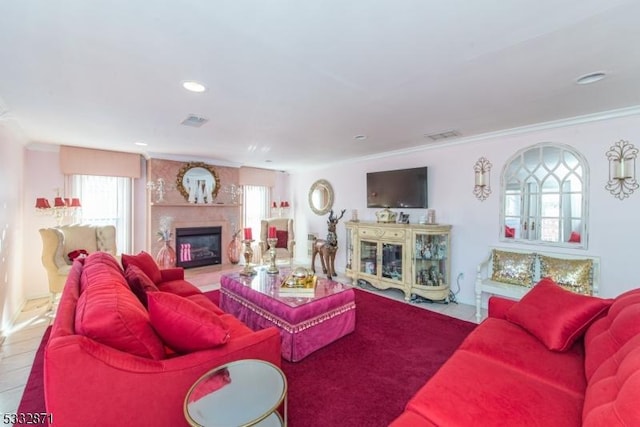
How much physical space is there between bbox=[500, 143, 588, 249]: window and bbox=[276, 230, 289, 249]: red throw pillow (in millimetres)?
3945

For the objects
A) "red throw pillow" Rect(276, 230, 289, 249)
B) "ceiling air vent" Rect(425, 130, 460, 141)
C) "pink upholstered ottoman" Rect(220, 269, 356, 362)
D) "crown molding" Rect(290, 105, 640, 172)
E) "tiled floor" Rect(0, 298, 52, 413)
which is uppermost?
"ceiling air vent" Rect(425, 130, 460, 141)

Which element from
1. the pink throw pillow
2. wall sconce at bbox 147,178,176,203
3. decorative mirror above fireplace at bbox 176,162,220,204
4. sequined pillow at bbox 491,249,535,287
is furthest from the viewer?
decorative mirror above fireplace at bbox 176,162,220,204

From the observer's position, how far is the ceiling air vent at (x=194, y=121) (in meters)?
2.96

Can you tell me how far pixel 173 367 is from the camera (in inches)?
51.8

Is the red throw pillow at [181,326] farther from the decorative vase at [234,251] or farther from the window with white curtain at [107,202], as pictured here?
the decorative vase at [234,251]

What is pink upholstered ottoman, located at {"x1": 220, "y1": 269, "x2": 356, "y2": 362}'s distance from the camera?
243cm

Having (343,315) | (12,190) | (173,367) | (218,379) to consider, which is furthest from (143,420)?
A: (12,190)

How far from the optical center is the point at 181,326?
1.42 meters

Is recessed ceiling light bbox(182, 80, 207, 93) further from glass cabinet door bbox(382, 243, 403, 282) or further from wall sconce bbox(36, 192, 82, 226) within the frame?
glass cabinet door bbox(382, 243, 403, 282)

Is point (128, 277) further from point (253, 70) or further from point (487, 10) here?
point (487, 10)

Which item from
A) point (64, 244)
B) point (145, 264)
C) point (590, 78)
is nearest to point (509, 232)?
point (590, 78)

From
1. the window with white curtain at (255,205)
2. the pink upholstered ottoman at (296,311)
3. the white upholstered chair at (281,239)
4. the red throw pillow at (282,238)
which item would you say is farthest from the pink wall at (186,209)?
the pink upholstered ottoman at (296,311)

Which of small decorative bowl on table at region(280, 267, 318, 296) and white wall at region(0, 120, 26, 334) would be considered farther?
white wall at region(0, 120, 26, 334)

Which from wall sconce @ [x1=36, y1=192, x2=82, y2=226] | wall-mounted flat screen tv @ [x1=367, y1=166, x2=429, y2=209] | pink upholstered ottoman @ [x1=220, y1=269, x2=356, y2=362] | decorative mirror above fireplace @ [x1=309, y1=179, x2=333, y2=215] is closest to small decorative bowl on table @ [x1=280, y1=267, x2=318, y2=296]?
pink upholstered ottoman @ [x1=220, y1=269, x2=356, y2=362]
